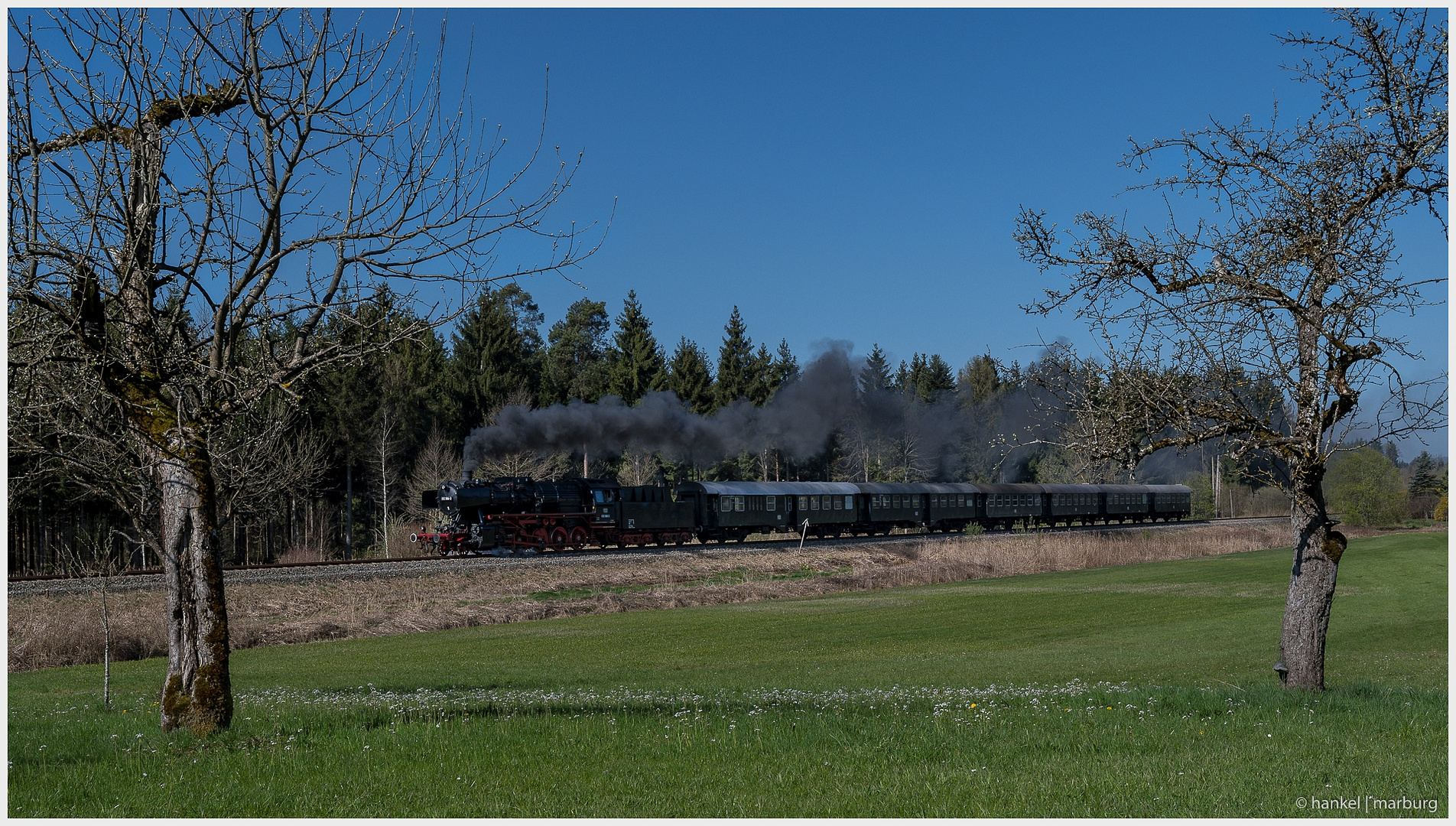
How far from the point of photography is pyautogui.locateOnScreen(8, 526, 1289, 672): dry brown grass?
780 inches

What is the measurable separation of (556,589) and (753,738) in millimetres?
22212

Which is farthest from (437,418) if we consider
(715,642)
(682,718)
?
(682,718)

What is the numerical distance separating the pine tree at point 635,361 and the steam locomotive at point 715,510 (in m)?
21.8

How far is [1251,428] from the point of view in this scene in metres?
9.84

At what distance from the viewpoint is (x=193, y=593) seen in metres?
7.95

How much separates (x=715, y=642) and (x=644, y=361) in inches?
2041

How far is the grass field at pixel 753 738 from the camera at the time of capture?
6176mm

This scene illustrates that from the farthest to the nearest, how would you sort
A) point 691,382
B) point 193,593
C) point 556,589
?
point 691,382, point 556,589, point 193,593

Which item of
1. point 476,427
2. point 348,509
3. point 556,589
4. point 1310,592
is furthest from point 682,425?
point 1310,592

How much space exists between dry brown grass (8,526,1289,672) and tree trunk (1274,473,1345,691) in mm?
18269

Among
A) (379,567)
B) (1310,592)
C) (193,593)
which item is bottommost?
(379,567)

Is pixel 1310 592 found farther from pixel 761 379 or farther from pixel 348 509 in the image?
pixel 761 379

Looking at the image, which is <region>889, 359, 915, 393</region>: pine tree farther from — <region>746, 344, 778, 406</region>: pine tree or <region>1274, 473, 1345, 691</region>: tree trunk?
<region>1274, 473, 1345, 691</region>: tree trunk

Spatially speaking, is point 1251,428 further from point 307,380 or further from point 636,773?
point 307,380
